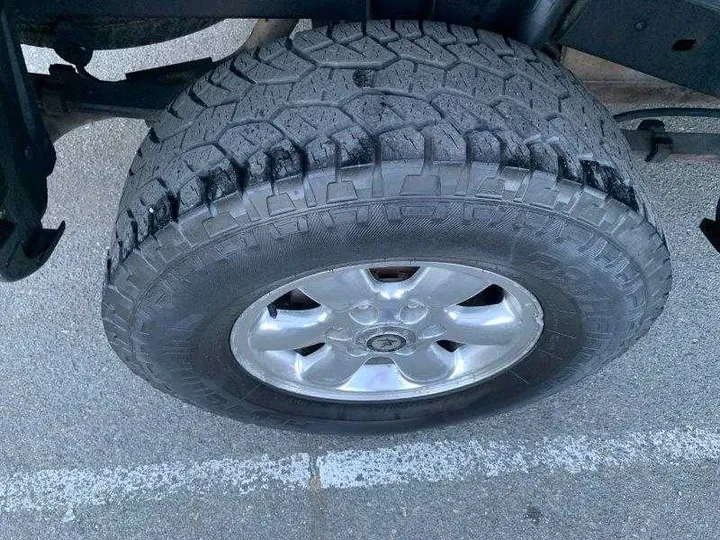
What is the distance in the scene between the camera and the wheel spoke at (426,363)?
7.07 feet

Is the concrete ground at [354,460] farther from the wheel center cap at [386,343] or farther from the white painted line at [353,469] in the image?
the wheel center cap at [386,343]

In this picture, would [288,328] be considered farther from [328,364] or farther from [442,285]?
[442,285]

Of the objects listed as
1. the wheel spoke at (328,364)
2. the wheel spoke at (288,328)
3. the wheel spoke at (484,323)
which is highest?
the wheel spoke at (484,323)

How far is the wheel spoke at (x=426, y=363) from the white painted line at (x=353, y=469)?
0.39 m

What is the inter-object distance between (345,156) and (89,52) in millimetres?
1321

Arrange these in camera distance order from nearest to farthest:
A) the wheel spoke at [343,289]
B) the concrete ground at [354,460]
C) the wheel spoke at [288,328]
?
the wheel spoke at [343,289] < the wheel spoke at [288,328] < the concrete ground at [354,460]

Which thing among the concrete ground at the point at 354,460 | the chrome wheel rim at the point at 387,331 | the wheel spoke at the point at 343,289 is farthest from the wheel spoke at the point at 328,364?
the concrete ground at the point at 354,460

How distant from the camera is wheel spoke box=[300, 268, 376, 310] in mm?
1800

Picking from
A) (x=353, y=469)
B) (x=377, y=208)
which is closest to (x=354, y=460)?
(x=353, y=469)

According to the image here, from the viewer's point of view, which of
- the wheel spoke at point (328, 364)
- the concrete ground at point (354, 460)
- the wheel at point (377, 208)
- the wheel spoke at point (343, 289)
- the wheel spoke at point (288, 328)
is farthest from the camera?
the concrete ground at point (354, 460)

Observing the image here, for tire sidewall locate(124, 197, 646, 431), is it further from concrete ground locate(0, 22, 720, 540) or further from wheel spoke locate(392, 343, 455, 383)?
concrete ground locate(0, 22, 720, 540)

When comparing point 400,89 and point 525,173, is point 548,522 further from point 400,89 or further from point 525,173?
point 400,89

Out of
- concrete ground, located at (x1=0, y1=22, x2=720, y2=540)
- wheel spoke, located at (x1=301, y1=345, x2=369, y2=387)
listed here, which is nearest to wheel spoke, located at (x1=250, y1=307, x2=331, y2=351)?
wheel spoke, located at (x1=301, y1=345, x2=369, y2=387)

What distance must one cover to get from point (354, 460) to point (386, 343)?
60 cm
